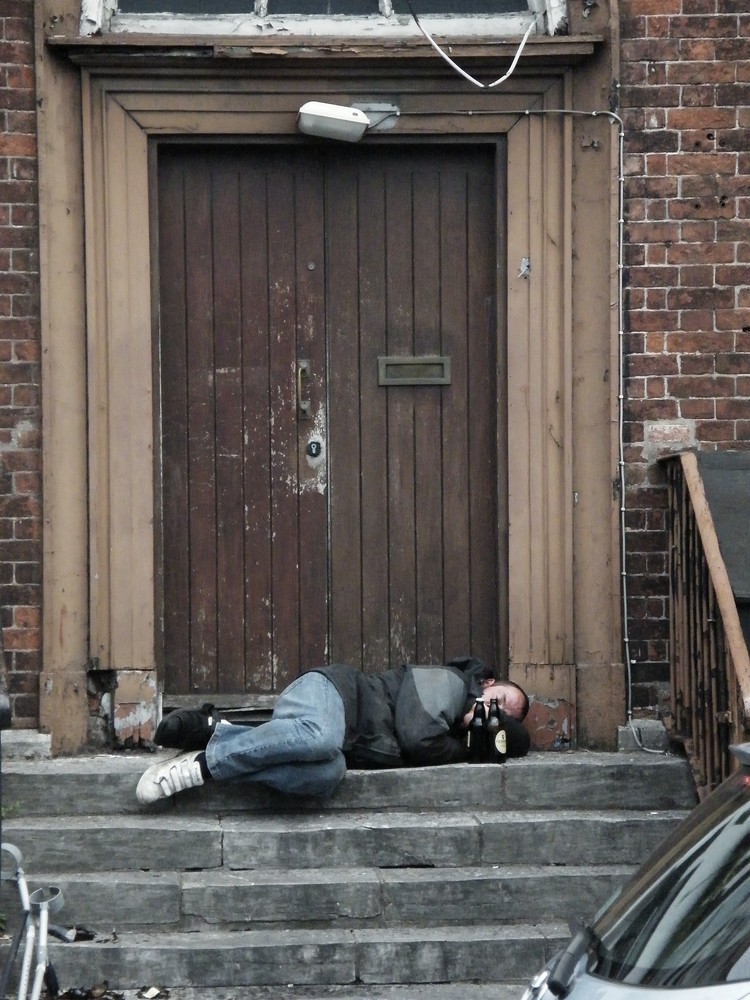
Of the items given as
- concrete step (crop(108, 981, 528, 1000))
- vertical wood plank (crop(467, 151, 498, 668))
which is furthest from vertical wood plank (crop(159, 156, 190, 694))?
concrete step (crop(108, 981, 528, 1000))

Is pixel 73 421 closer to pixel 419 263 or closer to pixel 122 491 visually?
→ pixel 122 491

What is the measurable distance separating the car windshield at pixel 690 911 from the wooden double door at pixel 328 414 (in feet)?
11.3

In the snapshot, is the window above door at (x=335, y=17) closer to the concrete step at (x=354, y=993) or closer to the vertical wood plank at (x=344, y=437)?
the vertical wood plank at (x=344, y=437)

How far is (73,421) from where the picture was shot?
6.04m

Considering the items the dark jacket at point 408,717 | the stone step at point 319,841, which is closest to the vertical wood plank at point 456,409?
the dark jacket at point 408,717

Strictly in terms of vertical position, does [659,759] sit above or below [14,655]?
below

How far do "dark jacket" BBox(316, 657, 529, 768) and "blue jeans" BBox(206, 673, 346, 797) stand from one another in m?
0.23

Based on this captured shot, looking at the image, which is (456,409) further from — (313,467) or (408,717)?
(408,717)

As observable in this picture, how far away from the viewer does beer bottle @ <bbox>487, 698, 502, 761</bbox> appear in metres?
5.66

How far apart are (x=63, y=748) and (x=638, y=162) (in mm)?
3586

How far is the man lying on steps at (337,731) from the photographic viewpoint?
17.4 ft

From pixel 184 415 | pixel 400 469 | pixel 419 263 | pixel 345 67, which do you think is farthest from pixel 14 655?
pixel 345 67

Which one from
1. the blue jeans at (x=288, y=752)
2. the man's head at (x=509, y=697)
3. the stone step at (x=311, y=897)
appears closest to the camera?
the stone step at (x=311, y=897)

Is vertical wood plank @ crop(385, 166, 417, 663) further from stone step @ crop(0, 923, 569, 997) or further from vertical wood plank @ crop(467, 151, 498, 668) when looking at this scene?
stone step @ crop(0, 923, 569, 997)
